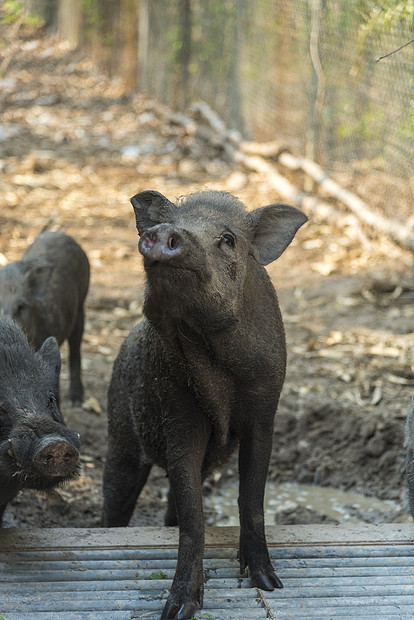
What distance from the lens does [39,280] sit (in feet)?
17.4

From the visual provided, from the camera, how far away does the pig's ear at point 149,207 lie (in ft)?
9.53

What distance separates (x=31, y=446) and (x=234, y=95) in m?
10.8

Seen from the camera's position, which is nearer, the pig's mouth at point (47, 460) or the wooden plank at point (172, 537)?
the pig's mouth at point (47, 460)

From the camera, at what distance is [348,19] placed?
8523mm

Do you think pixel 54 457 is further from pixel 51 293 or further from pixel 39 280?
pixel 51 293

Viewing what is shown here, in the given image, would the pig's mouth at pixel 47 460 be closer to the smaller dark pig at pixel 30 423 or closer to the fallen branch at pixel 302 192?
the smaller dark pig at pixel 30 423

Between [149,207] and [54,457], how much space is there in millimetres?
913

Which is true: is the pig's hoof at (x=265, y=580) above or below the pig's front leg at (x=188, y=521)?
below

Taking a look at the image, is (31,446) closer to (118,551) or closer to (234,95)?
(118,551)

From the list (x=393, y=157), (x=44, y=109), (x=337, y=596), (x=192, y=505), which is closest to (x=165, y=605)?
(x=192, y=505)

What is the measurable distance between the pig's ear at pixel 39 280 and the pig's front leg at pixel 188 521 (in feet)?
8.24

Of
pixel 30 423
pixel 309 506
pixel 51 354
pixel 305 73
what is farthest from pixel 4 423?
pixel 305 73

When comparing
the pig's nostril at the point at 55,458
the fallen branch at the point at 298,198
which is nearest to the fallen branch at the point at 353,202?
the fallen branch at the point at 298,198

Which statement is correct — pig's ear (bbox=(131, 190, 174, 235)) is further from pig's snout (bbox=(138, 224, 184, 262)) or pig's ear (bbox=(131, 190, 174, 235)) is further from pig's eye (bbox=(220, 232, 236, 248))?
pig's snout (bbox=(138, 224, 184, 262))
